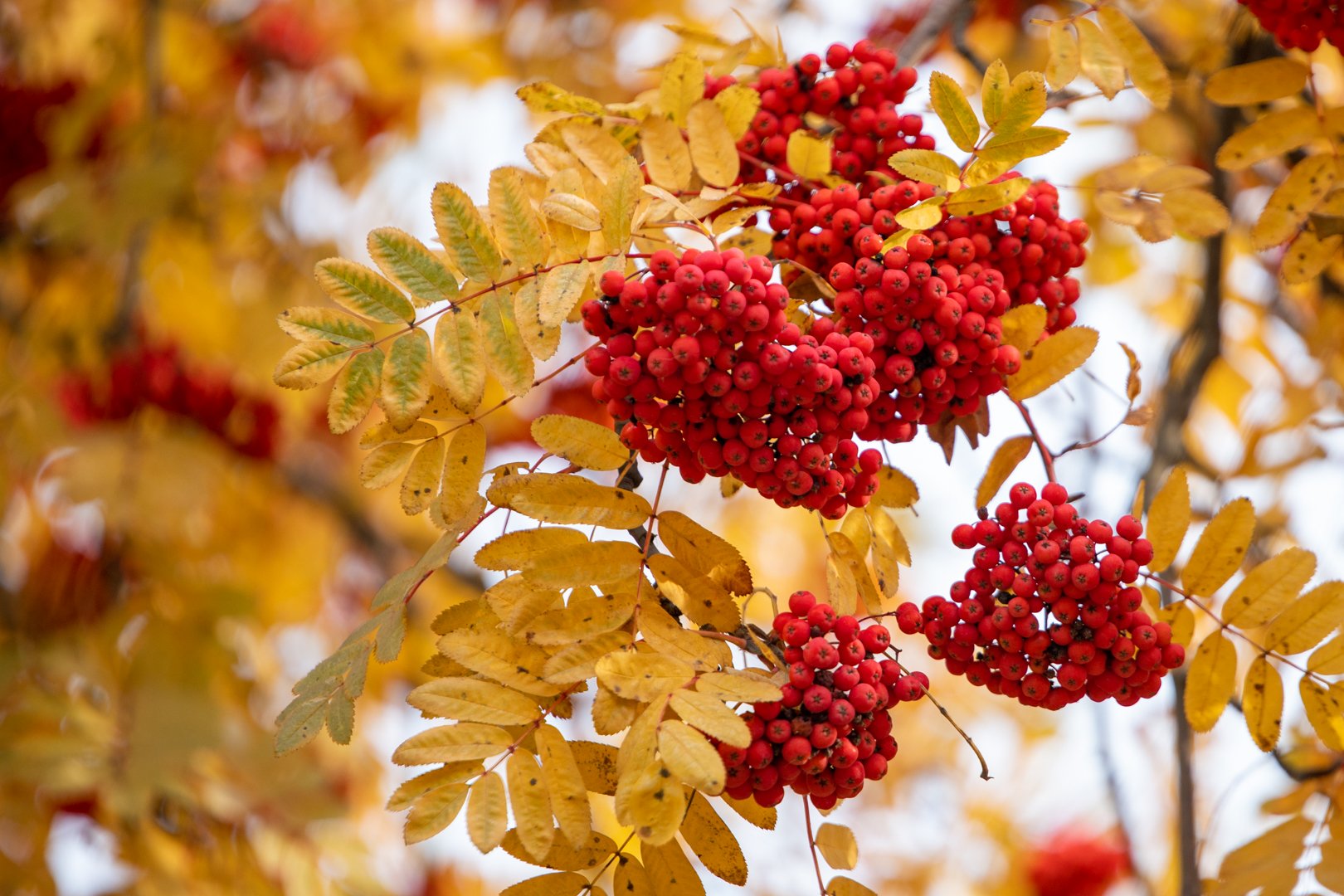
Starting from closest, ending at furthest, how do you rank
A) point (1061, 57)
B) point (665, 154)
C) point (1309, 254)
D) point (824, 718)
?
point (824, 718), point (665, 154), point (1061, 57), point (1309, 254)

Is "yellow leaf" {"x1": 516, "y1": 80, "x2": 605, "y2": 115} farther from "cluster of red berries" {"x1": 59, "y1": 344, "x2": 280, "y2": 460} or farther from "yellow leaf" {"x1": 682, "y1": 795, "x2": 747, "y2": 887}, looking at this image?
"cluster of red berries" {"x1": 59, "y1": 344, "x2": 280, "y2": 460}

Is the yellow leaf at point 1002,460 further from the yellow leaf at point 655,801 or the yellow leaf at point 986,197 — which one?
the yellow leaf at point 655,801

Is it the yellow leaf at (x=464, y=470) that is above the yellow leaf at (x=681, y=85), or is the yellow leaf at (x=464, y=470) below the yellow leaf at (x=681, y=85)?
below

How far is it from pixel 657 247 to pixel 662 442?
24 cm

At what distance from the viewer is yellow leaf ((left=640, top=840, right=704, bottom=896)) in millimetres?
1207

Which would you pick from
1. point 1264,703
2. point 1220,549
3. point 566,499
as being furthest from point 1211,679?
point 566,499

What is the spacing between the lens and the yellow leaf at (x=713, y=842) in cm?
120

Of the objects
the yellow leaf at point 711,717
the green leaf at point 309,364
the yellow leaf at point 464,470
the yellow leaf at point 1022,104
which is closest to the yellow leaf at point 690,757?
the yellow leaf at point 711,717

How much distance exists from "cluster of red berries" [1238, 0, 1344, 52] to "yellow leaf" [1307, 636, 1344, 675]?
0.76 meters

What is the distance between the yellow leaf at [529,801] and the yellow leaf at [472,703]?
0.13 ft

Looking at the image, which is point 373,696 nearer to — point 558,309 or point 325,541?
point 325,541

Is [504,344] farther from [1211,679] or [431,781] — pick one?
[1211,679]

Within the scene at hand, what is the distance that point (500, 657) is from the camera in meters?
1.19

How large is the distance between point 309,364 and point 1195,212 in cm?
112
